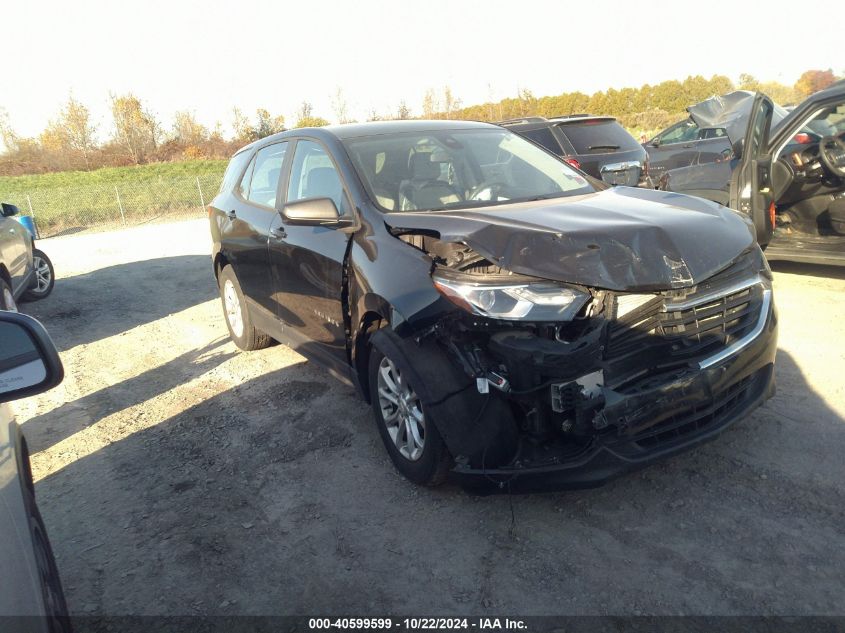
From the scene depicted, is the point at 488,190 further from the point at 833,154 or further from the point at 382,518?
the point at 833,154

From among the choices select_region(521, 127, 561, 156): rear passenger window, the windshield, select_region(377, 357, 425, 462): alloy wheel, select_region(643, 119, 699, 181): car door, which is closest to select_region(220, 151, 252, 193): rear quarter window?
the windshield

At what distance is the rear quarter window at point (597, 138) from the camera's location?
8676mm

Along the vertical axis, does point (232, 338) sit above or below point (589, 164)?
below

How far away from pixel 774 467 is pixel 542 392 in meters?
1.43

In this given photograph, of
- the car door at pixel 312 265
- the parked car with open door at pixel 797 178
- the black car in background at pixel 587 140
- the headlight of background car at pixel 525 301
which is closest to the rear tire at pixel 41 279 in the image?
the car door at pixel 312 265

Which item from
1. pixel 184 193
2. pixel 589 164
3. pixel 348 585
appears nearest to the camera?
pixel 348 585

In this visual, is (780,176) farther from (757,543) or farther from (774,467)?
(757,543)

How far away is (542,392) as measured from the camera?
285 centimetres

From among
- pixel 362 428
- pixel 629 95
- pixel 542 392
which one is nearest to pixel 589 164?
pixel 362 428

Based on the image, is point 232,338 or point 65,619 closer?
point 65,619

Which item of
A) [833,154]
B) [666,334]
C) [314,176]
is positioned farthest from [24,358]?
[833,154]

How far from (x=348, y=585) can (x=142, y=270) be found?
9348mm

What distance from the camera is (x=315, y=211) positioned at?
3.80m

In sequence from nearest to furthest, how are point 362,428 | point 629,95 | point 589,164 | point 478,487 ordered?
point 478,487 → point 362,428 → point 589,164 → point 629,95
